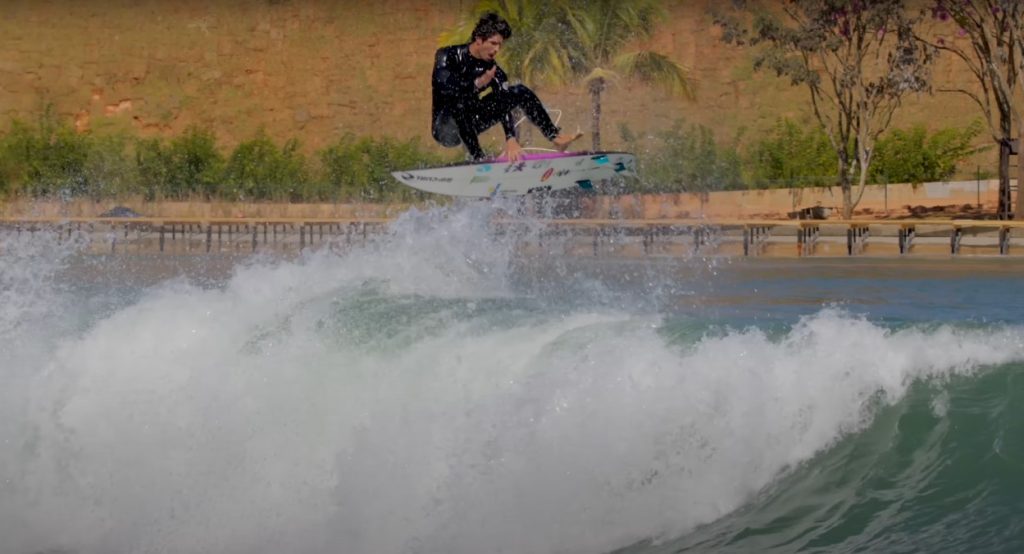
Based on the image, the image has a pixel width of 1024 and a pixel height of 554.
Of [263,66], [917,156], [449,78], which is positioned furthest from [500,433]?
[263,66]

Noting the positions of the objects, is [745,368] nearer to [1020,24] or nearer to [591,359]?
[591,359]

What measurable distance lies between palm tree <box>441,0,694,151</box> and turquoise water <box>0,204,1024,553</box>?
26.9 metres

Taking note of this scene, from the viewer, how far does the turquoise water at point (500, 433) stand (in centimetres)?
843

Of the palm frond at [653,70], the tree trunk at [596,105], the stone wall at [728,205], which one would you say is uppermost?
the palm frond at [653,70]

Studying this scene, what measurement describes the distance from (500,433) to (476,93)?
6.21m

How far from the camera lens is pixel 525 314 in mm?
10906

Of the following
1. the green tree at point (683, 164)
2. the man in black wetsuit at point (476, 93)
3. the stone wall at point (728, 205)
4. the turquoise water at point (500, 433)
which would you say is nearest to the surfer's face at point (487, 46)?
the man in black wetsuit at point (476, 93)

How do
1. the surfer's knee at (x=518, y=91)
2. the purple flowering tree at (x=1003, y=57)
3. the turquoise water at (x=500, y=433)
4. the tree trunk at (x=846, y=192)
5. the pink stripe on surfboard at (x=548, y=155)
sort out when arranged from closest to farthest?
the turquoise water at (x=500, y=433), the surfer's knee at (x=518, y=91), the pink stripe on surfboard at (x=548, y=155), the purple flowering tree at (x=1003, y=57), the tree trunk at (x=846, y=192)

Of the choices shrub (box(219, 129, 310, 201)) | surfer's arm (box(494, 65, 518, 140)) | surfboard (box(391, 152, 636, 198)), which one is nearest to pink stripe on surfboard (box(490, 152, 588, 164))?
surfboard (box(391, 152, 636, 198))

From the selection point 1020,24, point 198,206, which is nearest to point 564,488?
point 1020,24

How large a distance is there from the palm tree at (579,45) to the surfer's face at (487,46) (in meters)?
22.3

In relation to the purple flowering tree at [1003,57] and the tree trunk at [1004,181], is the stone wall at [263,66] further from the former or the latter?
the tree trunk at [1004,181]

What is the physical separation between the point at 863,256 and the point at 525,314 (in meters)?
16.2

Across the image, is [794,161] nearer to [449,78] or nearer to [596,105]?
[596,105]
